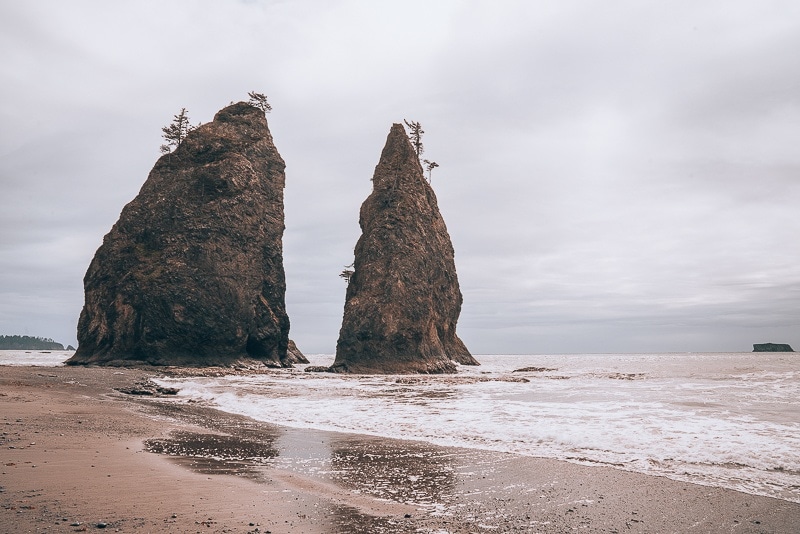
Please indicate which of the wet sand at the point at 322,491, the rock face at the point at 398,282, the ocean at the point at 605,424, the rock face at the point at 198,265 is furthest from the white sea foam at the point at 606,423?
the rock face at the point at 198,265

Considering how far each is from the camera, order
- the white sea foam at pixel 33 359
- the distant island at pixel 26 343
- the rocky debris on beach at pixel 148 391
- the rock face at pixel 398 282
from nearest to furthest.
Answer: the rocky debris on beach at pixel 148 391 → the rock face at pixel 398 282 → the white sea foam at pixel 33 359 → the distant island at pixel 26 343

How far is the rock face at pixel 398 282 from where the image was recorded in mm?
45844

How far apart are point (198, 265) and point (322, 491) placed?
149 ft

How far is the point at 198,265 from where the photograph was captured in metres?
47.9

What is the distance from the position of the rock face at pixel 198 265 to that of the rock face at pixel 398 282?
9.08m

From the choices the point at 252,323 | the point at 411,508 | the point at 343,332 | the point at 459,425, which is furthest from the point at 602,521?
the point at 252,323

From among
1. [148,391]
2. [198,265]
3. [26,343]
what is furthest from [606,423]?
[26,343]

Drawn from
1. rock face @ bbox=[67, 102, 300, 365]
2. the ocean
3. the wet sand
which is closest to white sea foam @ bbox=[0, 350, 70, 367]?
rock face @ bbox=[67, 102, 300, 365]

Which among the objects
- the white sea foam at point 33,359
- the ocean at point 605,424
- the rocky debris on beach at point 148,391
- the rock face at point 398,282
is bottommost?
the white sea foam at point 33,359

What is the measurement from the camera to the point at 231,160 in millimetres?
51438

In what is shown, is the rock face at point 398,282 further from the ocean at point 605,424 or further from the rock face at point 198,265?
the ocean at point 605,424

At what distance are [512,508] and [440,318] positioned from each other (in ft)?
158

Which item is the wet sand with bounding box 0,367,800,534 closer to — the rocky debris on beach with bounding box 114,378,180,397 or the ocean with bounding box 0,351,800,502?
the ocean with bounding box 0,351,800,502

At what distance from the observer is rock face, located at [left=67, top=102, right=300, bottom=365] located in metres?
45.9
